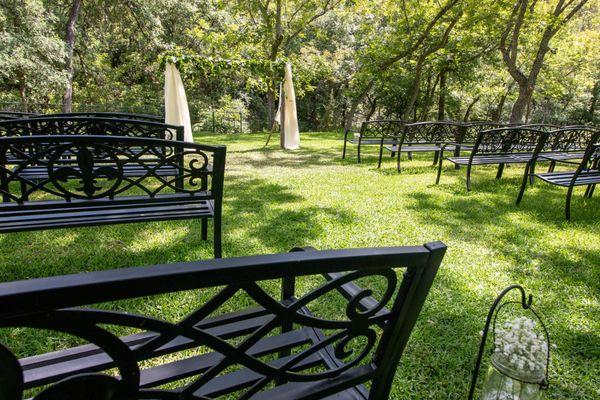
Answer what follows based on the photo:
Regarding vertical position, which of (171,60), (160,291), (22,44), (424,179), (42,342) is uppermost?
(22,44)

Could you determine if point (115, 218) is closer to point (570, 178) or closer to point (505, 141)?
point (570, 178)

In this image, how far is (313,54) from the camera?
57.7ft

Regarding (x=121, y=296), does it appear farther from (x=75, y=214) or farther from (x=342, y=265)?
(x=75, y=214)

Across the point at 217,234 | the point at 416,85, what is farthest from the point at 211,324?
the point at 416,85

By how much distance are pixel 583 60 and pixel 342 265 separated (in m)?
26.0

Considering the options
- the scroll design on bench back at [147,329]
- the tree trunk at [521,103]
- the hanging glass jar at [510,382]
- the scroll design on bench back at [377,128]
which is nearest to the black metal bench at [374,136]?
the scroll design on bench back at [377,128]

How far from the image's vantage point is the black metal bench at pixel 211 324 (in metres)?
0.57

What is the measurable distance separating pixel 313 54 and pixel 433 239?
1619cm

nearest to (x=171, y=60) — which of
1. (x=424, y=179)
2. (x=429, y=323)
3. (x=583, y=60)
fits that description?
(x=424, y=179)

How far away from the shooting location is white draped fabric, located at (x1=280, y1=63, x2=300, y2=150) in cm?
964

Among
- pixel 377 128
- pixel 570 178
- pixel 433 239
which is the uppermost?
pixel 377 128

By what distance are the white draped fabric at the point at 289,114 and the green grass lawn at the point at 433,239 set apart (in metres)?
3.85

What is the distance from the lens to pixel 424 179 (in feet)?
20.8

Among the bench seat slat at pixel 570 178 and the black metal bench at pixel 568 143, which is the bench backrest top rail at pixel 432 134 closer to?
the black metal bench at pixel 568 143
